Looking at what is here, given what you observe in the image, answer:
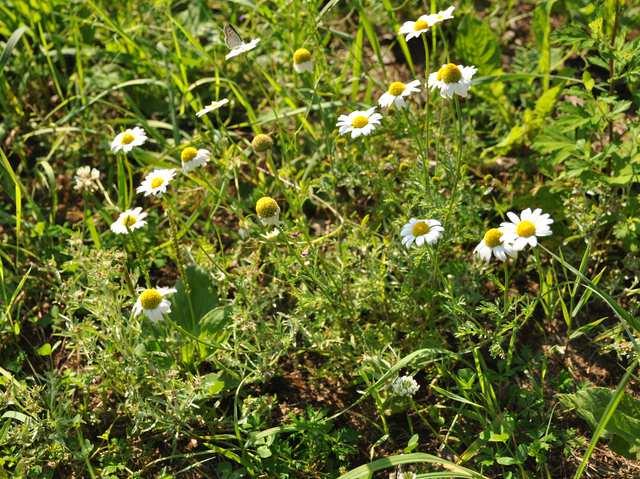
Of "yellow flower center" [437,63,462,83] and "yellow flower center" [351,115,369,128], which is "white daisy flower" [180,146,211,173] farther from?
"yellow flower center" [437,63,462,83]

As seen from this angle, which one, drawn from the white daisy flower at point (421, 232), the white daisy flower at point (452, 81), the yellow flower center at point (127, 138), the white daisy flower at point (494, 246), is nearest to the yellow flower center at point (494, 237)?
the white daisy flower at point (494, 246)

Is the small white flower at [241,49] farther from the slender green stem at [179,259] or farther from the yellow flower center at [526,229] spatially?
the yellow flower center at [526,229]

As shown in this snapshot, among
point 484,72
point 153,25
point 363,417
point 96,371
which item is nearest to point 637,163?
point 484,72

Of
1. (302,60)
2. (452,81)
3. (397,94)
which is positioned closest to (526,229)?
(452,81)

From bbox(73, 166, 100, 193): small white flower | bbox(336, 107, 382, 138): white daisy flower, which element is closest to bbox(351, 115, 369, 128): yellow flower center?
bbox(336, 107, 382, 138): white daisy flower

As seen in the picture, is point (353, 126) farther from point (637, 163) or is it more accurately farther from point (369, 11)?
point (369, 11)

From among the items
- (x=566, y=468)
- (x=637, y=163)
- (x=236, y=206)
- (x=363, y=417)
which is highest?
(x=236, y=206)

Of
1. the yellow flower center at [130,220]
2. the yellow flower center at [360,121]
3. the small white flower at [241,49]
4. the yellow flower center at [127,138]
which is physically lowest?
the yellow flower center at [130,220]
